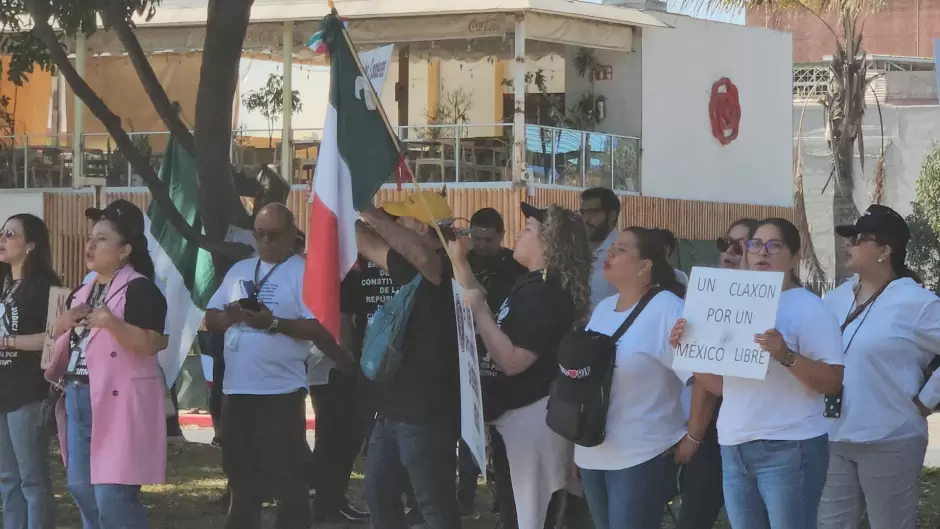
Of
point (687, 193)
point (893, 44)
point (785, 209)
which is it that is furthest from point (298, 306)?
point (893, 44)

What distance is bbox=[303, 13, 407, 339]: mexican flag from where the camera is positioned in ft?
22.8

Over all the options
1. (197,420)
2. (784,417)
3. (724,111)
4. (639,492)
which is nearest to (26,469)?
(639,492)

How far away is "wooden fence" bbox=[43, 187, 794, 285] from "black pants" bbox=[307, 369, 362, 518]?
11940 mm

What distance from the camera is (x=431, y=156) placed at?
931 inches

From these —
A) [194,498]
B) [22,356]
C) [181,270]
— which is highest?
[181,270]

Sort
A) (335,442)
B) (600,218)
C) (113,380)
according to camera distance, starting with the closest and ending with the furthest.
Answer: (113,380), (600,218), (335,442)

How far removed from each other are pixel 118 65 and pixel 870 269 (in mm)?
23861

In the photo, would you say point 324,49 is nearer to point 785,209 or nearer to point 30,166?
point 30,166

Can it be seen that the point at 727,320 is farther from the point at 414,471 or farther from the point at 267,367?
the point at 267,367

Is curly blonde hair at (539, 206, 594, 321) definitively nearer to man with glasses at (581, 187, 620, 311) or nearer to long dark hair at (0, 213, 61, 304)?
man with glasses at (581, 187, 620, 311)

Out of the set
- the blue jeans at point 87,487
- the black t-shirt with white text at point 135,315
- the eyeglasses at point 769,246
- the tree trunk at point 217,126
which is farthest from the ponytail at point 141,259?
the eyeglasses at point 769,246

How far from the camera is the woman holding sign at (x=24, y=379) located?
24.9 feet

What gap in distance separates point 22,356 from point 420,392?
2466 millimetres

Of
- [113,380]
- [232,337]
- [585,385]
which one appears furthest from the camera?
[232,337]
